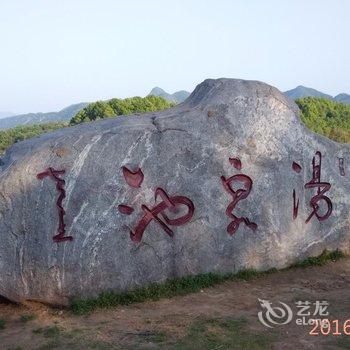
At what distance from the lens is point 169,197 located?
7.53 m

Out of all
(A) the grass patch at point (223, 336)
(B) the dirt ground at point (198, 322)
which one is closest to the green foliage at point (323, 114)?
(B) the dirt ground at point (198, 322)

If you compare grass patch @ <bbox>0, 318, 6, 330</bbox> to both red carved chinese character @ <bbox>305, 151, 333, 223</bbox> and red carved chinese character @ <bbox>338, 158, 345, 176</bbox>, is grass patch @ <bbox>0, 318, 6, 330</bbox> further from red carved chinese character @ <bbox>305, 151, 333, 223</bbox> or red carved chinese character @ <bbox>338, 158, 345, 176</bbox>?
red carved chinese character @ <bbox>338, 158, 345, 176</bbox>

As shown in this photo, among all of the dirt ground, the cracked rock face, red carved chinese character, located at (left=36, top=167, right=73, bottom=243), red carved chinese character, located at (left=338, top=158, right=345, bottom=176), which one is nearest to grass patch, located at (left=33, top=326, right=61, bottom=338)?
the dirt ground

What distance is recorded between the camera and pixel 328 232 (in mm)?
8539

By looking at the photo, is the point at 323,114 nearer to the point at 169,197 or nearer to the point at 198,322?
the point at 169,197

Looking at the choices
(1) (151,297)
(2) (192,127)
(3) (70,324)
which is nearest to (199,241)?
(1) (151,297)

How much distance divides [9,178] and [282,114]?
4281 mm

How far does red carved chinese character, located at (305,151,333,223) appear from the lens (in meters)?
8.43

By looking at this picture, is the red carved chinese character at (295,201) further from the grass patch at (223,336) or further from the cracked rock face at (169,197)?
the grass patch at (223,336)

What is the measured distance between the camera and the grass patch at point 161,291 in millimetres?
7032

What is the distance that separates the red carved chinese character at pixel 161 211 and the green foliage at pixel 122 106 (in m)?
19.4

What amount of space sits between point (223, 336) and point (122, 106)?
22215 millimetres

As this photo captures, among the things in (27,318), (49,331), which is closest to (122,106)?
(27,318)

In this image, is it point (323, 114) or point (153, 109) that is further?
point (323, 114)
